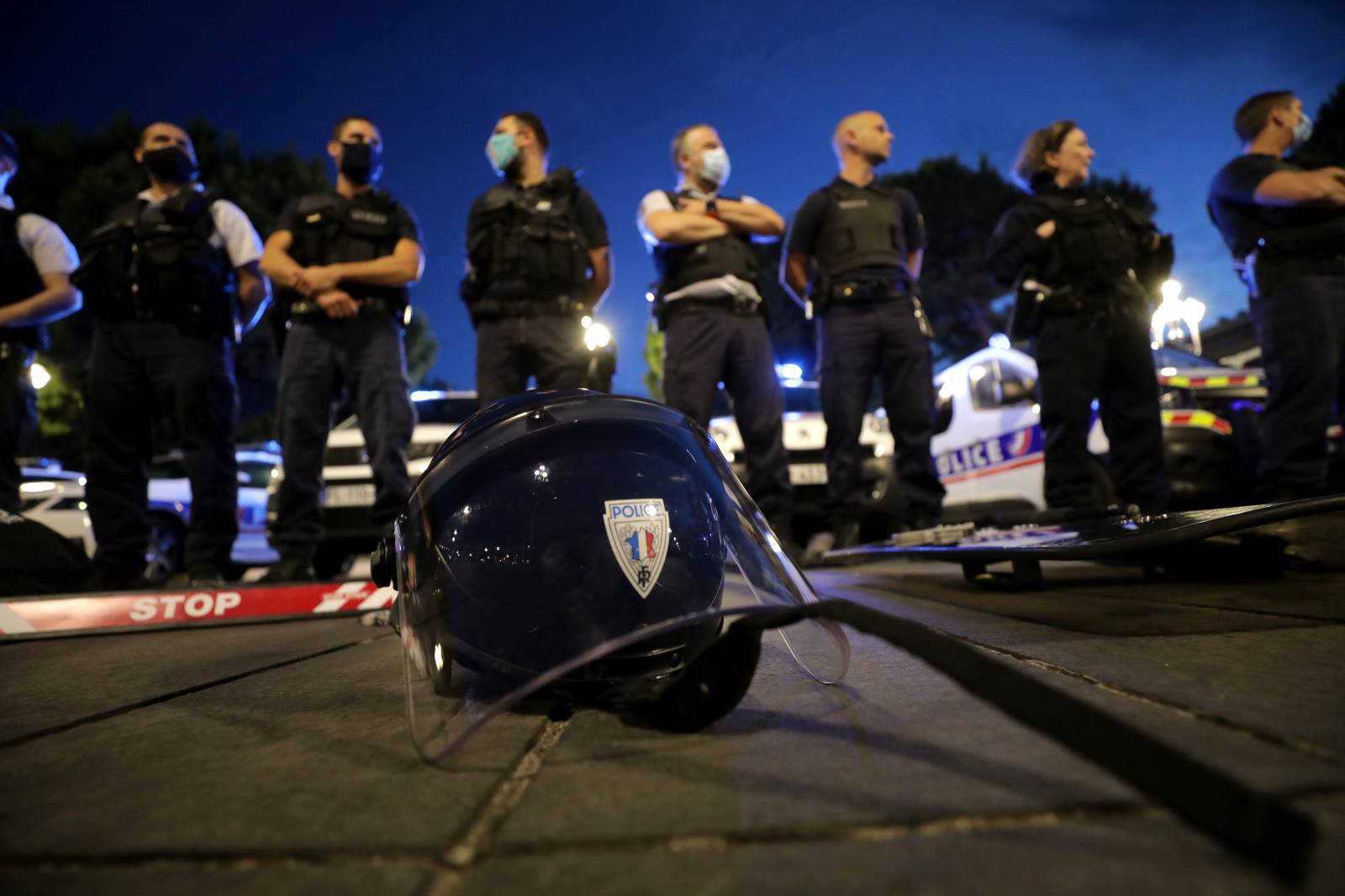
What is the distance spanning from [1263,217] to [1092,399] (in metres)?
1.26

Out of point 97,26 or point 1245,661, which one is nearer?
point 1245,661

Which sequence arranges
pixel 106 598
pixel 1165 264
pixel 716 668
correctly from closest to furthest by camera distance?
1. pixel 716 668
2. pixel 106 598
3. pixel 1165 264

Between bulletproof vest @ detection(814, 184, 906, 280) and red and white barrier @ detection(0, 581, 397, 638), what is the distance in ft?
8.97

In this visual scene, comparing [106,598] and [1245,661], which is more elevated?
[106,598]

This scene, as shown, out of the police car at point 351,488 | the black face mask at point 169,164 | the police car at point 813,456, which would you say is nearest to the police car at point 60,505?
the police car at point 351,488

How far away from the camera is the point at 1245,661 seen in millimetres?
1222

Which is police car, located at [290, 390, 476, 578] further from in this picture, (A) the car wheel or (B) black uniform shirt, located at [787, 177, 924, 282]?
(A) the car wheel

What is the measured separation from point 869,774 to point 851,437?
3.01 meters

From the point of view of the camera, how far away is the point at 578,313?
3541 millimetres

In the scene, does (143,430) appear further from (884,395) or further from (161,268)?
(884,395)

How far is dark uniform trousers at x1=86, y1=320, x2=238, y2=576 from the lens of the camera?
10.8 ft

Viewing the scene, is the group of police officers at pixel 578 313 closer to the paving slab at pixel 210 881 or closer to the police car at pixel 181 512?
the police car at pixel 181 512

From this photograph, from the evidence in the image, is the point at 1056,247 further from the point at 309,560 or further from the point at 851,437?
the point at 309,560

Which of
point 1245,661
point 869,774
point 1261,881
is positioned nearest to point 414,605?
point 869,774
